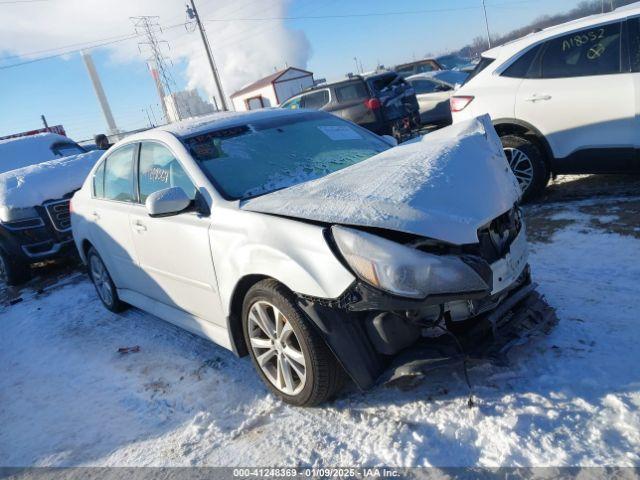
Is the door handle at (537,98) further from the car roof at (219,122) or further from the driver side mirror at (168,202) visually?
the driver side mirror at (168,202)

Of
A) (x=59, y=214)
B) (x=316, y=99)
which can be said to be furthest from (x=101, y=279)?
(x=316, y=99)

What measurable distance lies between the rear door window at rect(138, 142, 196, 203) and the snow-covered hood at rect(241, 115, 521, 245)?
670mm

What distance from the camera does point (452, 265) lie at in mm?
2162

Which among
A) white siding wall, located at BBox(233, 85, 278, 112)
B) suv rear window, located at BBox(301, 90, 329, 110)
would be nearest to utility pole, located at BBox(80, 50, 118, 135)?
white siding wall, located at BBox(233, 85, 278, 112)

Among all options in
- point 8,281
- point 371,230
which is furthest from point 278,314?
point 8,281

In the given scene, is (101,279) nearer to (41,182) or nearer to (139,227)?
(139,227)

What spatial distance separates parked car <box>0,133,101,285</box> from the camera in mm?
6184

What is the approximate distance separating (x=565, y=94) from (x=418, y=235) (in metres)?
3.59

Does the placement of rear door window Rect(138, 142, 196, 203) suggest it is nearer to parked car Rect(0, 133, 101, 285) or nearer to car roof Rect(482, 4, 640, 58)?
parked car Rect(0, 133, 101, 285)

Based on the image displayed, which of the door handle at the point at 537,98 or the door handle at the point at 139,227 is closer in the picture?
the door handle at the point at 139,227

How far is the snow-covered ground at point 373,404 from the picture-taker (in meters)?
2.17

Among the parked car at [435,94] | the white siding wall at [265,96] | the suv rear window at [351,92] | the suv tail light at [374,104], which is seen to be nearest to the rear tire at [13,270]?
the suv tail light at [374,104]

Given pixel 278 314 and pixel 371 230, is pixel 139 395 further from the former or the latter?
pixel 371 230

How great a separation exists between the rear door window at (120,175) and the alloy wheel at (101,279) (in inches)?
32.0
